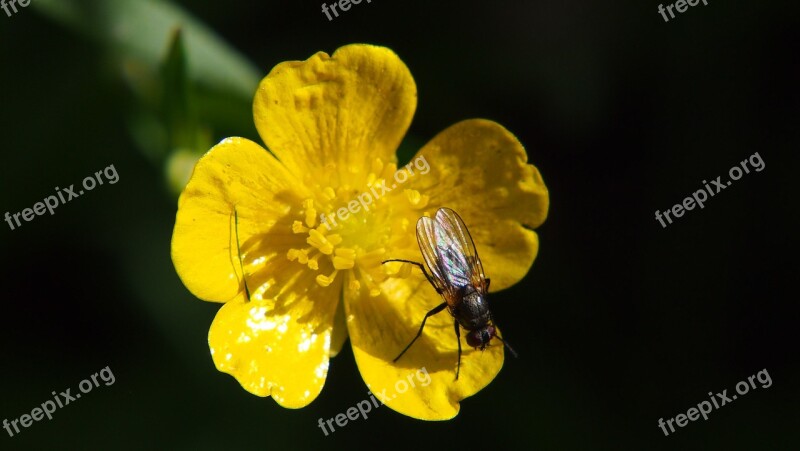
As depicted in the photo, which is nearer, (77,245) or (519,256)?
(519,256)

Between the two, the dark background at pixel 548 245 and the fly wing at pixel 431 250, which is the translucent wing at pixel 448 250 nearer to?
the fly wing at pixel 431 250

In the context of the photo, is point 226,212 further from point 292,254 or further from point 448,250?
point 448,250

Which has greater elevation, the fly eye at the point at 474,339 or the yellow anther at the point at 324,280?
the yellow anther at the point at 324,280

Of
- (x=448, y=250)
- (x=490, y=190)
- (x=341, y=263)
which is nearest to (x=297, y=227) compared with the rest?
(x=341, y=263)

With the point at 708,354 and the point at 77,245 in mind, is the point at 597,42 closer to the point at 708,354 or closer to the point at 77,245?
the point at 708,354

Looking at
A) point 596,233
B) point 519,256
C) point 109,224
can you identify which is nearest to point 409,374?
point 519,256

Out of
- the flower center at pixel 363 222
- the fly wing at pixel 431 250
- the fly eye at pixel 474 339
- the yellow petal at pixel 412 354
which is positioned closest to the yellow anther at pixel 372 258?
the flower center at pixel 363 222
